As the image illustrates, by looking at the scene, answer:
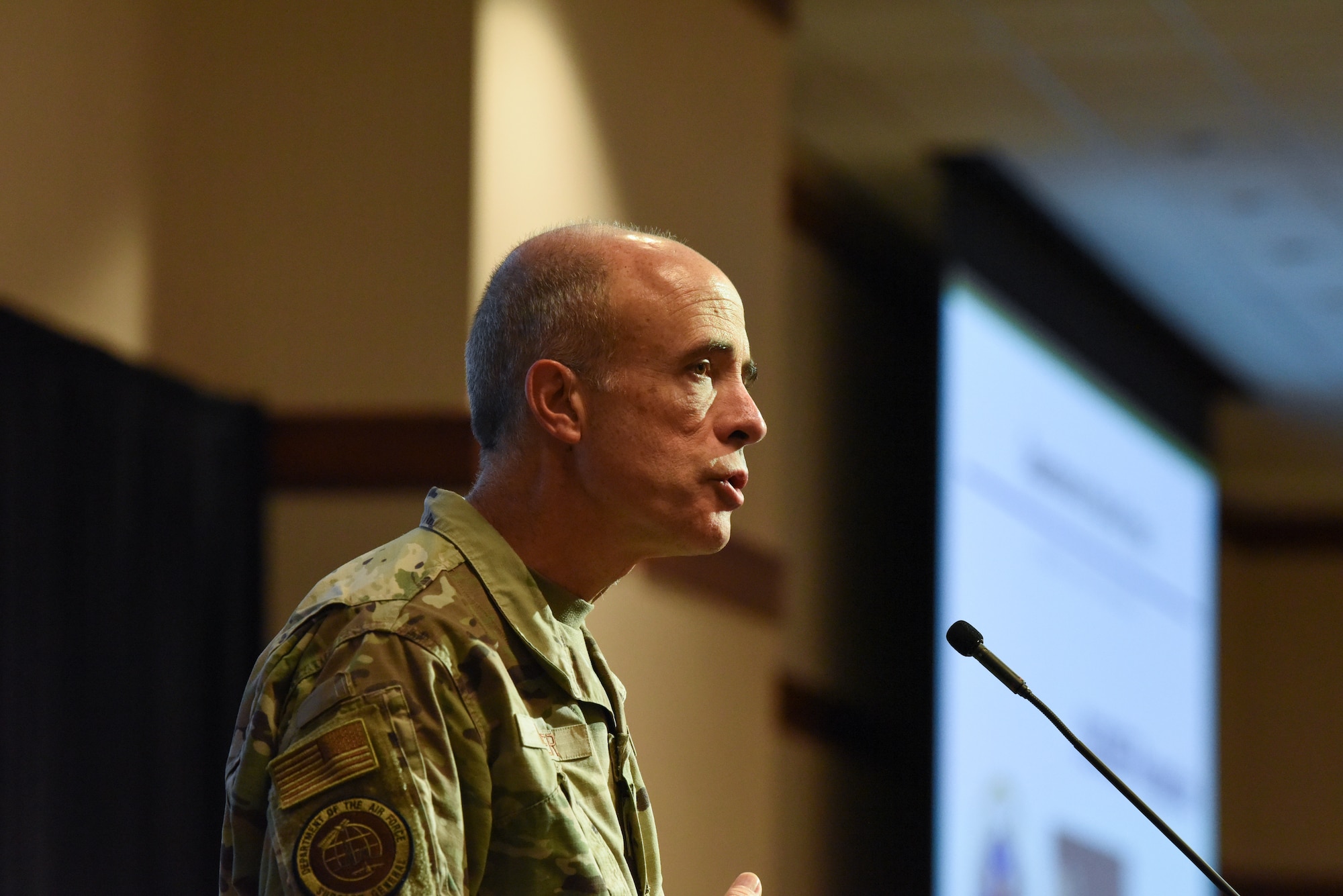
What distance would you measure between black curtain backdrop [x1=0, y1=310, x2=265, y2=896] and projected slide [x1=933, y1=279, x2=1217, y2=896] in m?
2.74

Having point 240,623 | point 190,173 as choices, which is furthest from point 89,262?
point 240,623

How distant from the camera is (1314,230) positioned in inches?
303

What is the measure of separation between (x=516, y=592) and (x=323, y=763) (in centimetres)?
29

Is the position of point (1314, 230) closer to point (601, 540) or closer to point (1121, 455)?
point (1121, 455)

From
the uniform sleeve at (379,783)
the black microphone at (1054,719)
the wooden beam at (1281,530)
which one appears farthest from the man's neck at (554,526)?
the wooden beam at (1281,530)

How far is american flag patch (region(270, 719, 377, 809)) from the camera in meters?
1.50

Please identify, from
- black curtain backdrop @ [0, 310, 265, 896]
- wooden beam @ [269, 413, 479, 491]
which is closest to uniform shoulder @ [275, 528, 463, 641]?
black curtain backdrop @ [0, 310, 265, 896]

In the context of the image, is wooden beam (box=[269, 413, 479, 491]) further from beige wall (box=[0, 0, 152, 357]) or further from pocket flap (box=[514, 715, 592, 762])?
pocket flap (box=[514, 715, 592, 762])

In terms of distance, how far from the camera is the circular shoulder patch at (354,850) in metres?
1.47

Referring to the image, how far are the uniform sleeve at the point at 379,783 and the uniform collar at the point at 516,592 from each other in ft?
0.44

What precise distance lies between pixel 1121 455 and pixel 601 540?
6.63 meters

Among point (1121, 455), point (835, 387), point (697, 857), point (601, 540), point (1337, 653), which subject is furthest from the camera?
point (1337, 653)

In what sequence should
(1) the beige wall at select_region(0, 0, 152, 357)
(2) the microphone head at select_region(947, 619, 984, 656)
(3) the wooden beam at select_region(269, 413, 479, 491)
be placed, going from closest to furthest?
(2) the microphone head at select_region(947, 619, 984, 656), (1) the beige wall at select_region(0, 0, 152, 357), (3) the wooden beam at select_region(269, 413, 479, 491)

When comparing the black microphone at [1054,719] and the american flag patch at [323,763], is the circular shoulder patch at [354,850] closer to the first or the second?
the american flag patch at [323,763]
